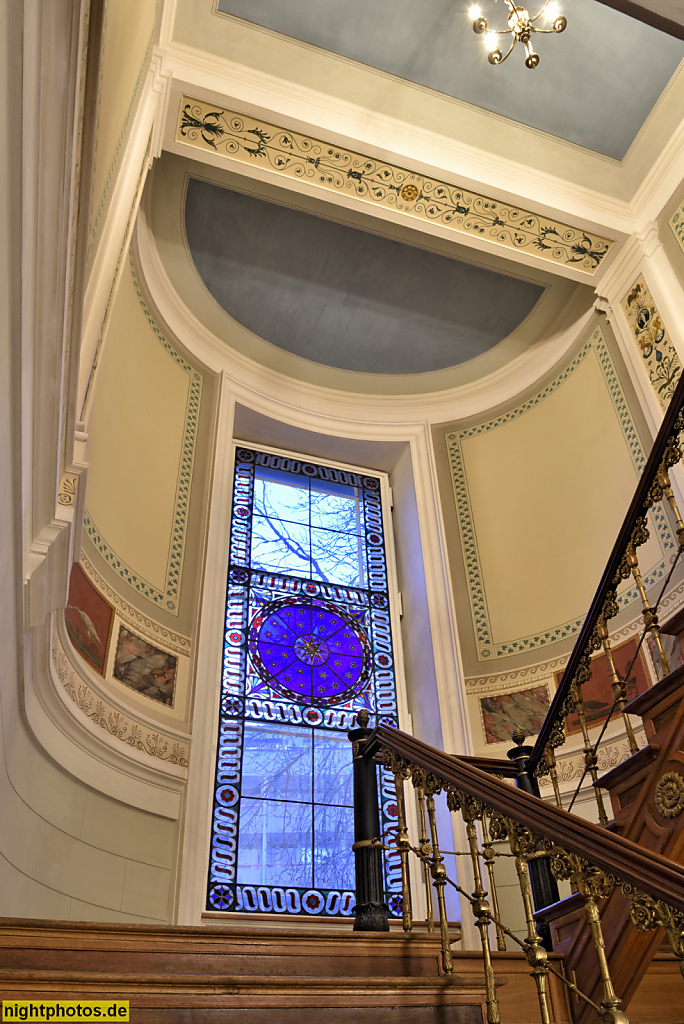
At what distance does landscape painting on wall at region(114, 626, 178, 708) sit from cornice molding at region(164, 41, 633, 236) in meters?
3.58

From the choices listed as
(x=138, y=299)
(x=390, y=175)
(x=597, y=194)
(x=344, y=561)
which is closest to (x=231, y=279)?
(x=138, y=299)

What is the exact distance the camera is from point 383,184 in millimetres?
6383

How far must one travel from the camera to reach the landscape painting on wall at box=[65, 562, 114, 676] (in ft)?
15.9

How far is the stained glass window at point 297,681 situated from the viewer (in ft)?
17.9

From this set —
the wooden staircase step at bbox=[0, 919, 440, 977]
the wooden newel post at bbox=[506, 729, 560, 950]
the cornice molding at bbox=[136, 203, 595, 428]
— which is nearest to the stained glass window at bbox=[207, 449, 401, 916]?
the cornice molding at bbox=[136, 203, 595, 428]

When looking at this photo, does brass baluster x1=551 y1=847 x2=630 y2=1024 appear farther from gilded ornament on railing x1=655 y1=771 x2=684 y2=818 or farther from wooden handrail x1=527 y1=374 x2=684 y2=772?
wooden handrail x1=527 y1=374 x2=684 y2=772

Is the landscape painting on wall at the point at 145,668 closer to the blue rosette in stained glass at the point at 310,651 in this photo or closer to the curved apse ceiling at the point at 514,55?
the blue rosette in stained glass at the point at 310,651

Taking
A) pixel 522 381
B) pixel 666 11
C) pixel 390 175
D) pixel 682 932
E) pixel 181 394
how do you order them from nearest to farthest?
pixel 682 932
pixel 666 11
pixel 390 175
pixel 181 394
pixel 522 381

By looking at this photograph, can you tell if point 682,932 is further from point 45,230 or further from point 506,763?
point 45,230

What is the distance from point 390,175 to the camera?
6355 mm

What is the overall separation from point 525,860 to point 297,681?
4160mm

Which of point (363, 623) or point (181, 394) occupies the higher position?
point (181, 394)

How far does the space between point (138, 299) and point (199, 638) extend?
109 inches

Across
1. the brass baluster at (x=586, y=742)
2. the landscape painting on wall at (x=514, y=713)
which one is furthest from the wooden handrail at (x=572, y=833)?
the landscape painting on wall at (x=514, y=713)
